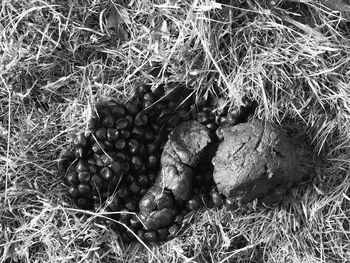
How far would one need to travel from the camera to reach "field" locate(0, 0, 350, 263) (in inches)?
125

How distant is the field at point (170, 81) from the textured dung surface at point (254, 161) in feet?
0.65

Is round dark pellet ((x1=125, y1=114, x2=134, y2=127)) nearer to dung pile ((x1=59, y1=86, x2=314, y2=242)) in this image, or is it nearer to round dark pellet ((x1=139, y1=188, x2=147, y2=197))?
dung pile ((x1=59, y1=86, x2=314, y2=242))

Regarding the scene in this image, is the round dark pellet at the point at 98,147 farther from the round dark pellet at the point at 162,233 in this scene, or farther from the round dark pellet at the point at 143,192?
the round dark pellet at the point at 162,233

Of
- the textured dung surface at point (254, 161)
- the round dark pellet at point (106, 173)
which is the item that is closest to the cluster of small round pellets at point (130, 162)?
the round dark pellet at point (106, 173)

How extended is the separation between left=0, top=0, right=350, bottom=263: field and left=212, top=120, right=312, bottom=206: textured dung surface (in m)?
0.20

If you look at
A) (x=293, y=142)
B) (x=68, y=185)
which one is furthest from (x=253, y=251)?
(x=68, y=185)

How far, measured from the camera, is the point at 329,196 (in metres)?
3.27

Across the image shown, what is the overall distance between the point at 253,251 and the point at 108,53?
172 centimetres

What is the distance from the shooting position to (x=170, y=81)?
328cm

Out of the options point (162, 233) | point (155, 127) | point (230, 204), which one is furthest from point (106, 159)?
point (230, 204)

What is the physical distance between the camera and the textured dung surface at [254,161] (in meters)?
3.00

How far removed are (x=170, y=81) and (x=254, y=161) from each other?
0.81m

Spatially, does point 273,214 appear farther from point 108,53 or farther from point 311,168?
point 108,53

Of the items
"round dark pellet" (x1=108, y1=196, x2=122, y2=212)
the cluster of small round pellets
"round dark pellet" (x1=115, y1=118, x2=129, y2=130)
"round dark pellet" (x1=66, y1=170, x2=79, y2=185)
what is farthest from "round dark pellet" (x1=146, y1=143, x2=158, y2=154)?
"round dark pellet" (x1=66, y1=170, x2=79, y2=185)
